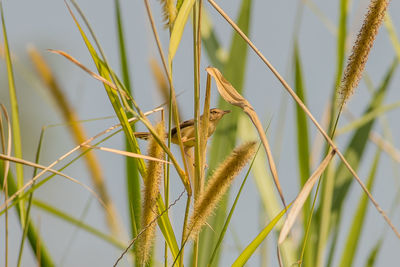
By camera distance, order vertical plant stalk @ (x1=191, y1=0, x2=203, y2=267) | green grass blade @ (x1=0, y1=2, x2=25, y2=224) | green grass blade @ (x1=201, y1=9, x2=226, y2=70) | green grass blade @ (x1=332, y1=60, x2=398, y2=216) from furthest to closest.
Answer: green grass blade @ (x1=201, y1=9, x2=226, y2=70) < green grass blade @ (x1=332, y1=60, x2=398, y2=216) < green grass blade @ (x1=0, y1=2, x2=25, y2=224) < vertical plant stalk @ (x1=191, y1=0, x2=203, y2=267)

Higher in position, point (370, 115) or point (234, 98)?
point (234, 98)

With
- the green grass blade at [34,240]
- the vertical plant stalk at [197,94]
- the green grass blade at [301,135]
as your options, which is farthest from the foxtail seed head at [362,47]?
the green grass blade at [34,240]

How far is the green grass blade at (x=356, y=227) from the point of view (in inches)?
69.9

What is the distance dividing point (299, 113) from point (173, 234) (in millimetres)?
700

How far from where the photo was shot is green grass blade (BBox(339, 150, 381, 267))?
1775mm

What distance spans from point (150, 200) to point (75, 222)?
46cm

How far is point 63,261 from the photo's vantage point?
56.0 inches

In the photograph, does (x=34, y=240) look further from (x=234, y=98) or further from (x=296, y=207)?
(x=296, y=207)

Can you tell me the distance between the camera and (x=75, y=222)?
1.56 m

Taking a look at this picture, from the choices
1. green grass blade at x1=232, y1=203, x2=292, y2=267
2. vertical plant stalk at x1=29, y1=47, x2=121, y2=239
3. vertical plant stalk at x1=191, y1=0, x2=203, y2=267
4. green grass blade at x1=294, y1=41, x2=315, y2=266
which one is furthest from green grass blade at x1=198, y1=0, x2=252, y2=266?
vertical plant stalk at x1=191, y1=0, x2=203, y2=267

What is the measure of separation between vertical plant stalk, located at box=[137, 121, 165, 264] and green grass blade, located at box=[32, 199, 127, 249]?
16.2 inches

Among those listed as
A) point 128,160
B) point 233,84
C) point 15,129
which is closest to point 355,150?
point 233,84

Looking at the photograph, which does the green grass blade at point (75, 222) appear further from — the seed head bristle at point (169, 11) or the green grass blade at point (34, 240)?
the seed head bristle at point (169, 11)

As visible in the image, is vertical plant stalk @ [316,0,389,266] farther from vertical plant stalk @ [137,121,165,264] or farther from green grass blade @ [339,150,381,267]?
green grass blade @ [339,150,381,267]
